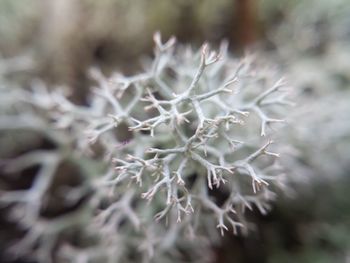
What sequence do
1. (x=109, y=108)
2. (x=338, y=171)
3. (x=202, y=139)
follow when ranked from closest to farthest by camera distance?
(x=202, y=139)
(x=109, y=108)
(x=338, y=171)

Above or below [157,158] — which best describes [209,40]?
above

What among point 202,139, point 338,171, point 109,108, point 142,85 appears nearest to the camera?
point 202,139

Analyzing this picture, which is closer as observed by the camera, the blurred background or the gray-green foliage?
the gray-green foliage

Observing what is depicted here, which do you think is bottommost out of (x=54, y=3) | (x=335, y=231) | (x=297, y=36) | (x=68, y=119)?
(x=335, y=231)

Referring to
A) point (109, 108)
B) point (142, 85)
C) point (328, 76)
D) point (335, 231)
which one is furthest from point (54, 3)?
point (335, 231)

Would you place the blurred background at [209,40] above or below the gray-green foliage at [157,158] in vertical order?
above

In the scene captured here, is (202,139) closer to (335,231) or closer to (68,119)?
(68,119)

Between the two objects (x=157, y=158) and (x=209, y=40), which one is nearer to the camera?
(x=157, y=158)

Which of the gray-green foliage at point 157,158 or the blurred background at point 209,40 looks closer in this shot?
the gray-green foliage at point 157,158
